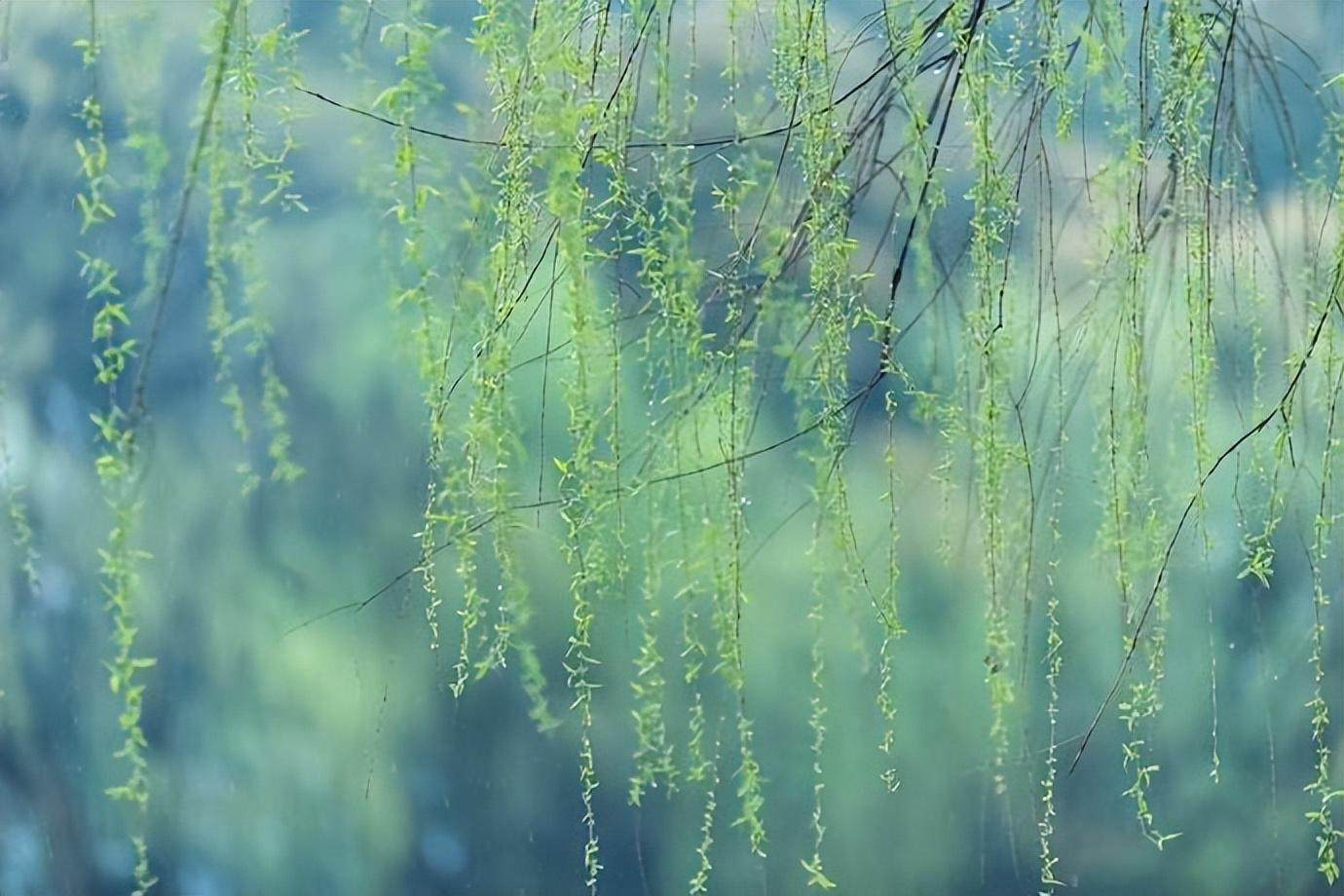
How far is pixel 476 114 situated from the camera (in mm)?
2074

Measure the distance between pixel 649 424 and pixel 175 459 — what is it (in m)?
0.73

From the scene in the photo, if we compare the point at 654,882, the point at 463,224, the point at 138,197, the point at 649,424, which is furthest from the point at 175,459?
the point at 654,882

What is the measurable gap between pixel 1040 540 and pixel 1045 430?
171mm

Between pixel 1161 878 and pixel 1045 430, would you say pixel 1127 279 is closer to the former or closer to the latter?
pixel 1045 430

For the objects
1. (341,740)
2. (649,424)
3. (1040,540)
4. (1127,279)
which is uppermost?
(1127,279)

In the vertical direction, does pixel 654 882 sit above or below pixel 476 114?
below

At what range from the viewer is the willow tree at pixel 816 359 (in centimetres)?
206

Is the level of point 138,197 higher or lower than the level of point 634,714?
higher

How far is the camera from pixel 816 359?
6.89 feet

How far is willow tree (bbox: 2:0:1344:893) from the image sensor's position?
2.06 meters

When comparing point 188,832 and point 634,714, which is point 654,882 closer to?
point 634,714

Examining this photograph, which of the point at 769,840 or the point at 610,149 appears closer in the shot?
the point at 610,149

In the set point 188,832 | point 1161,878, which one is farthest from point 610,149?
point 1161,878

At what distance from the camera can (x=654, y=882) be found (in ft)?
7.20
